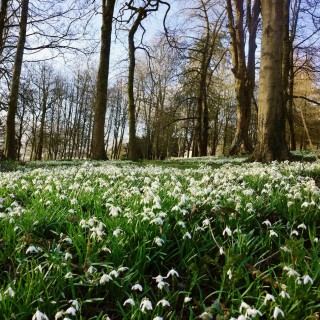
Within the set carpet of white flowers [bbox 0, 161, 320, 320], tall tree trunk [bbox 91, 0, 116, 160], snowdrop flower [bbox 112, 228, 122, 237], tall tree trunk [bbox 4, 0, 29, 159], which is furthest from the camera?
tall tree trunk [bbox 91, 0, 116, 160]

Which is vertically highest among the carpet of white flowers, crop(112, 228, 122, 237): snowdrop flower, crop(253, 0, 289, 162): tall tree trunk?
crop(253, 0, 289, 162): tall tree trunk

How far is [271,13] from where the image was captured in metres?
9.93

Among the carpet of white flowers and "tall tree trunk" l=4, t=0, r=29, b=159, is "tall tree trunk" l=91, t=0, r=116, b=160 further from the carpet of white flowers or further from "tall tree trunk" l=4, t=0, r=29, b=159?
the carpet of white flowers

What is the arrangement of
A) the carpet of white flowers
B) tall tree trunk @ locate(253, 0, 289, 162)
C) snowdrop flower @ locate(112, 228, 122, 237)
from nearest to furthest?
the carpet of white flowers → snowdrop flower @ locate(112, 228, 122, 237) → tall tree trunk @ locate(253, 0, 289, 162)

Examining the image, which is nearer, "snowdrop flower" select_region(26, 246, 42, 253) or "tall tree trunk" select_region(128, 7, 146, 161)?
"snowdrop flower" select_region(26, 246, 42, 253)

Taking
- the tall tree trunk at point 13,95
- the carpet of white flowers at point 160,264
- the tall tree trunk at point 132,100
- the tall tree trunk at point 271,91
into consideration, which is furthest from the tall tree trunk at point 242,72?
the carpet of white flowers at point 160,264

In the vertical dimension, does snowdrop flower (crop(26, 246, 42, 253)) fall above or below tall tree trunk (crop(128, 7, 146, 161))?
below

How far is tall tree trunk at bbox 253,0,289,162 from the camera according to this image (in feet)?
32.1

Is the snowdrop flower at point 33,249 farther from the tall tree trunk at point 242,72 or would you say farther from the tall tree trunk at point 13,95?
the tall tree trunk at point 242,72

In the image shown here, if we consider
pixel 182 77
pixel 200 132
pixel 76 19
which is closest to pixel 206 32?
pixel 182 77

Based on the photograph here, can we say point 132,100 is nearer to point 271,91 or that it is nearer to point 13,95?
point 13,95

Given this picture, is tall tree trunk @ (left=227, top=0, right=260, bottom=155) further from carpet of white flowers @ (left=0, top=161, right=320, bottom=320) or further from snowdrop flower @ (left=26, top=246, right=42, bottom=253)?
snowdrop flower @ (left=26, top=246, right=42, bottom=253)

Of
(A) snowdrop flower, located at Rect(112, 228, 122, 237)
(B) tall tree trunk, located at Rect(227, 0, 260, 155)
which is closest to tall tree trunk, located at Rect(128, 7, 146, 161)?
(B) tall tree trunk, located at Rect(227, 0, 260, 155)

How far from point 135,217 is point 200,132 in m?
23.7
